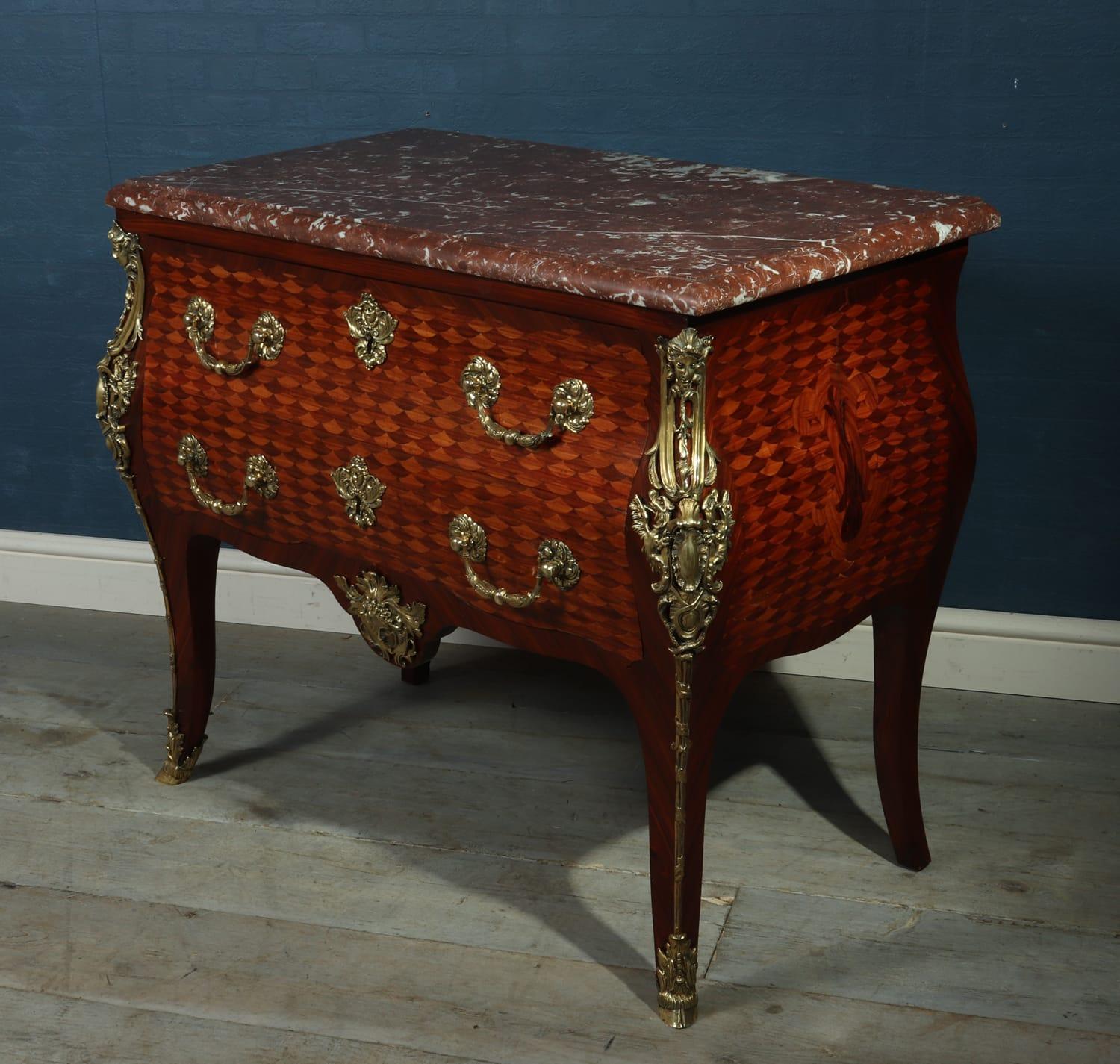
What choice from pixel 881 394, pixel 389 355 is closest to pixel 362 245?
pixel 389 355

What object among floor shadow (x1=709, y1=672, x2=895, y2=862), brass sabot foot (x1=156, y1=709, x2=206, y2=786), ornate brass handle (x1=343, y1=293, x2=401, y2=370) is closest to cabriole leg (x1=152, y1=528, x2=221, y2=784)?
brass sabot foot (x1=156, y1=709, x2=206, y2=786)

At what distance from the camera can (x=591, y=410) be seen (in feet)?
5.44

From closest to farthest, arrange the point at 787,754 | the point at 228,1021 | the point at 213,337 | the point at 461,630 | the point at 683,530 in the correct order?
1. the point at 683,530
2. the point at 228,1021
3. the point at 213,337
4. the point at 787,754
5. the point at 461,630

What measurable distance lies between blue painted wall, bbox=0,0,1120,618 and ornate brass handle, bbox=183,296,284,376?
28.6 inches

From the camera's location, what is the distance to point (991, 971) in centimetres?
190

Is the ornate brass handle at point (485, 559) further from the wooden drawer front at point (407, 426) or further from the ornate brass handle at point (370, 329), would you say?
the ornate brass handle at point (370, 329)

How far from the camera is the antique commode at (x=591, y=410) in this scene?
1613mm

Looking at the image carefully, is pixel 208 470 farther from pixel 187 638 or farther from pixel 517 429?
pixel 517 429

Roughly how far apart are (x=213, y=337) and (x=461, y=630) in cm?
98

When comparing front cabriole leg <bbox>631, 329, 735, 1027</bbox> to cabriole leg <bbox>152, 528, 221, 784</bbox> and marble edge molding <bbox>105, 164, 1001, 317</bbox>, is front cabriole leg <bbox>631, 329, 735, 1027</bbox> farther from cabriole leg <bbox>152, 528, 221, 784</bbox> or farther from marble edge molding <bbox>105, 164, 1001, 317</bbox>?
cabriole leg <bbox>152, 528, 221, 784</bbox>

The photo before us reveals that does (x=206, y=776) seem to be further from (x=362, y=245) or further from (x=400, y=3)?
(x=400, y=3)

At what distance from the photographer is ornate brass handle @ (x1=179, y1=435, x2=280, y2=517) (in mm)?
2020

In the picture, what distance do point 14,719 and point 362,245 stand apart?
3.98 ft

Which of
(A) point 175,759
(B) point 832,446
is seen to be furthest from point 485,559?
(A) point 175,759
